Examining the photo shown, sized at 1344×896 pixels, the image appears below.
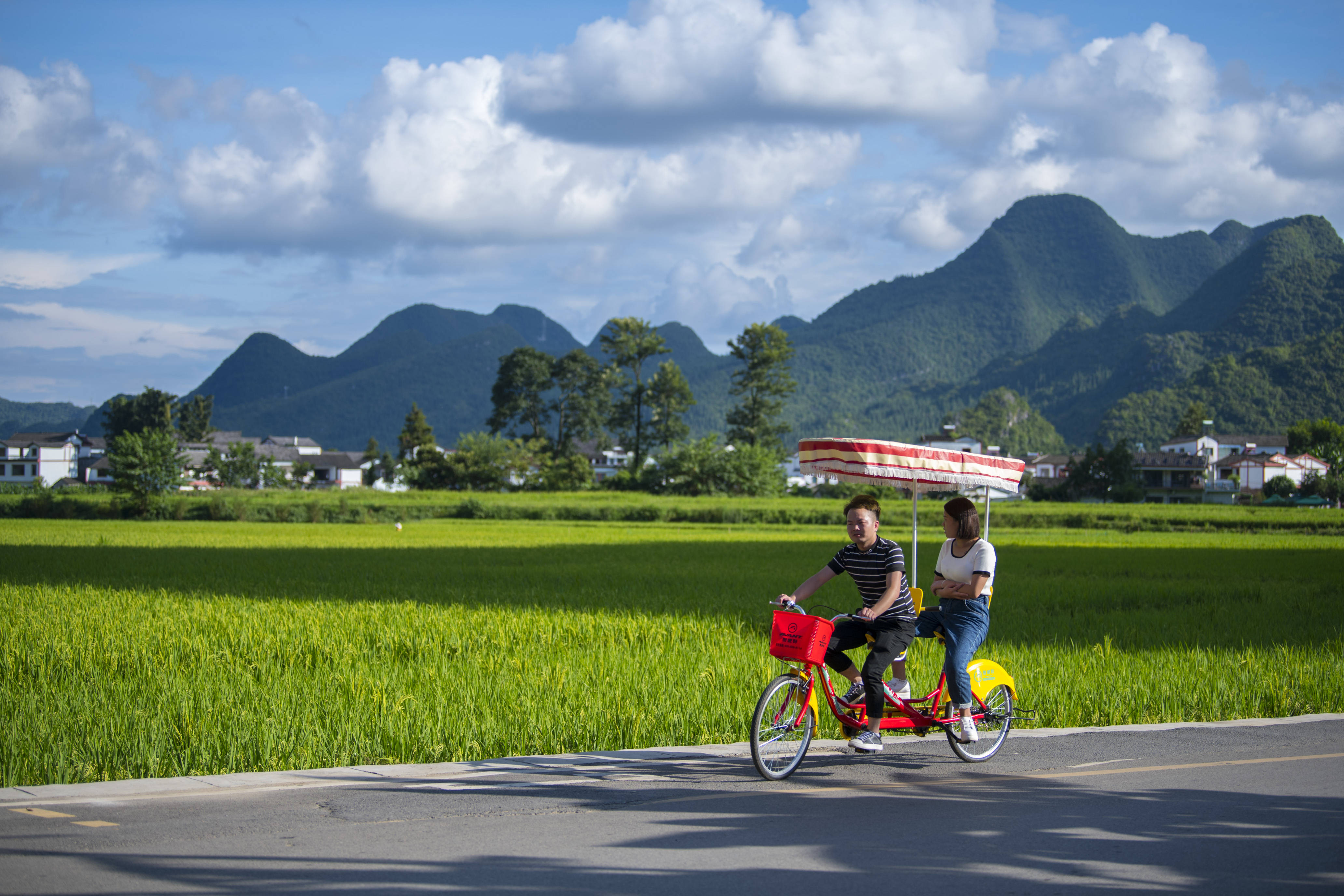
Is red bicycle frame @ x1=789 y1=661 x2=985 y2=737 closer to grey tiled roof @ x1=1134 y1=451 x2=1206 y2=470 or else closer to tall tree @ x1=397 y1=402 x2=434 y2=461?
tall tree @ x1=397 y1=402 x2=434 y2=461

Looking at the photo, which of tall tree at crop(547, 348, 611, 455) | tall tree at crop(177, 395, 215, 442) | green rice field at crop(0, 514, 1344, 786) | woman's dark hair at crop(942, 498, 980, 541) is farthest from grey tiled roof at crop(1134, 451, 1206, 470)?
tall tree at crop(177, 395, 215, 442)

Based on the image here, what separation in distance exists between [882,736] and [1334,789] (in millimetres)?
3295

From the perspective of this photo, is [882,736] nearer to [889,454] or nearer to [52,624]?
[889,454]

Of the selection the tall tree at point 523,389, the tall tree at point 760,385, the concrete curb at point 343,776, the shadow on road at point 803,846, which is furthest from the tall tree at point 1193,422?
the shadow on road at point 803,846

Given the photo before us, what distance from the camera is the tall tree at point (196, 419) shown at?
131000 millimetres

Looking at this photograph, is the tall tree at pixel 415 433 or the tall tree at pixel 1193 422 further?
the tall tree at pixel 1193 422

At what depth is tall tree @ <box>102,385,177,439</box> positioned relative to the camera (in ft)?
382

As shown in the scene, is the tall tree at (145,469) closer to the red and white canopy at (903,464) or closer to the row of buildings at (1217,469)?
the red and white canopy at (903,464)

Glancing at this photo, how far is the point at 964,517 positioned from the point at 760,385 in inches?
3466

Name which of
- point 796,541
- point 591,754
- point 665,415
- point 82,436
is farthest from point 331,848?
point 82,436

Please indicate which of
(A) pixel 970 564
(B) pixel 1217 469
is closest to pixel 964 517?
(A) pixel 970 564

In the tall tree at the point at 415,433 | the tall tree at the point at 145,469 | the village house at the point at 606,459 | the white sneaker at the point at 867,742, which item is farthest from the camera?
the village house at the point at 606,459

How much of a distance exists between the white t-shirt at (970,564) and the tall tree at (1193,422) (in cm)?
13604

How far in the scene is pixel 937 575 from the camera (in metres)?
8.21
